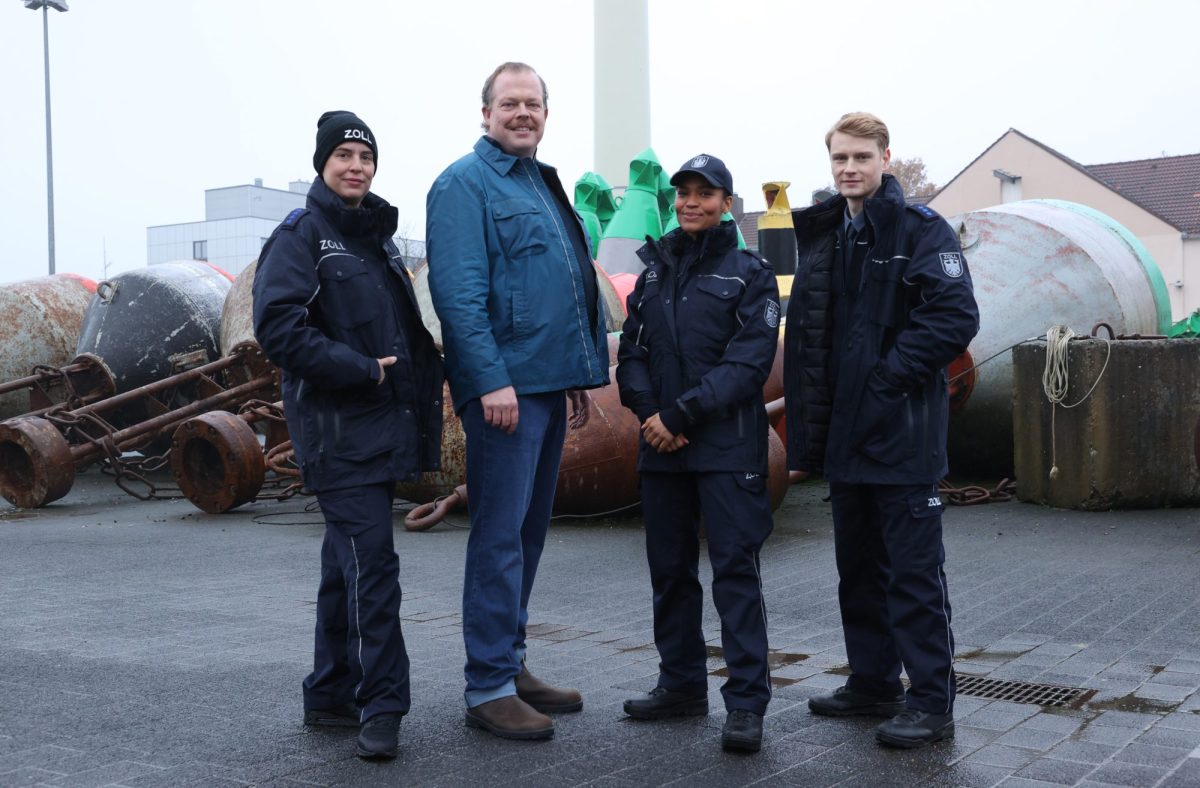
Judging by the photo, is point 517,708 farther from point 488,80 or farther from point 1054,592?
point 1054,592

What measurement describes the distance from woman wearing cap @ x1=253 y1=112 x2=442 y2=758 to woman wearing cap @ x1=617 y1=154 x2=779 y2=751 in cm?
75

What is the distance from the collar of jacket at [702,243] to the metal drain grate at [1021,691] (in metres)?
1.79

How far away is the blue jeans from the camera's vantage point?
4234mm

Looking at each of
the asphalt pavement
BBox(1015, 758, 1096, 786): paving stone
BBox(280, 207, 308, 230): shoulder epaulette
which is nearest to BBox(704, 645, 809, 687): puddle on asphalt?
the asphalt pavement

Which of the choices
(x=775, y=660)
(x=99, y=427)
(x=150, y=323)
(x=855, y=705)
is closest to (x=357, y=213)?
(x=855, y=705)

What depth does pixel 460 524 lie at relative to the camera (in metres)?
9.41

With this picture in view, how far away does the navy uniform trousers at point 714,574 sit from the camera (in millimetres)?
4125

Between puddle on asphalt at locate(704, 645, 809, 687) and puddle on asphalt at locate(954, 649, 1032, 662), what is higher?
puddle on asphalt at locate(954, 649, 1032, 662)

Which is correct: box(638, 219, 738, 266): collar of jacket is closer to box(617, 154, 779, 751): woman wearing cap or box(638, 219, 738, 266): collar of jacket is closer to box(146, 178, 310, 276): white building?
box(617, 154, 779, 751): woman wearing cap

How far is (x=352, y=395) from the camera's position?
4090mm

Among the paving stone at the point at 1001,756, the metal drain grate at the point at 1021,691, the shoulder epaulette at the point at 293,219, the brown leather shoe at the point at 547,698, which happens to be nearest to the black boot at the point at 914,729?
the paving stone at the point at 1001,756

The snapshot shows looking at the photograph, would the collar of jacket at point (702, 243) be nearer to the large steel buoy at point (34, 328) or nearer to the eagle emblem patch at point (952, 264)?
the eagle emblem patch at point (952, 264)

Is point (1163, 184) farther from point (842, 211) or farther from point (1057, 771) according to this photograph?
point (1057, 771)

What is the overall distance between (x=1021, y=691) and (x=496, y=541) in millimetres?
1940
